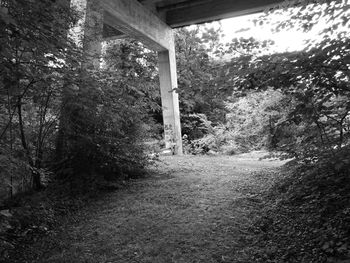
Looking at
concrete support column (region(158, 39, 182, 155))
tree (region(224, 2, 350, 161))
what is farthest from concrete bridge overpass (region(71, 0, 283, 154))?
tree (region(224, 2, 350, 161))

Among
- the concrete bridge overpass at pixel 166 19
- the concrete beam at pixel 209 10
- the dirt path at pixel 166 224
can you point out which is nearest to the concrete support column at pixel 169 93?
the concrete bridge overpass at pixel 166 19

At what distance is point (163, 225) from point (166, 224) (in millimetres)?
50

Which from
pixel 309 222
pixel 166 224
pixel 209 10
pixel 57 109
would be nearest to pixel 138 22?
pixel 209 10

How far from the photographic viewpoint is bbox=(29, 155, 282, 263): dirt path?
12.2 ft

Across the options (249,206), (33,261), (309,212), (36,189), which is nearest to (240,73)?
(309,212)

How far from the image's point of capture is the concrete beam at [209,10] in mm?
11250

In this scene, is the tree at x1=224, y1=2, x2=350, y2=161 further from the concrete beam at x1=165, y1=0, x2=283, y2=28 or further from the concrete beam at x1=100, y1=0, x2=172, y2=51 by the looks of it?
the concrete beam at x1=165, y1=0, x2=283, y2=28

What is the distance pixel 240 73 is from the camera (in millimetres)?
3789

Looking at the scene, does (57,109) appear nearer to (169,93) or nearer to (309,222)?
(309,222)

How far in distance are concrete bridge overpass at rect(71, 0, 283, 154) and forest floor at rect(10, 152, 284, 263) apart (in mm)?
3948

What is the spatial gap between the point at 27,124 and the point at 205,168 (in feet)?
16.0

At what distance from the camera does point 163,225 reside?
4.46 m

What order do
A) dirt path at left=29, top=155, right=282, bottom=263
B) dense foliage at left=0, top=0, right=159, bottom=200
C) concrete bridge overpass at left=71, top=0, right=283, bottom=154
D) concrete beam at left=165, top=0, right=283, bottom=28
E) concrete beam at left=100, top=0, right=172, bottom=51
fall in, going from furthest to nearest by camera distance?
concrete beam at left=165, top=0, right=283, bottom=28
concrete bridge overpass at left=71, top=0, right=283, bottom=154
concrete beam at left=100, top=0, right=172, bottom=51
dirt path at left=29, top=155, right=282, bottom=263
dense foliage at left=0, top=0, right=159, bottom=200

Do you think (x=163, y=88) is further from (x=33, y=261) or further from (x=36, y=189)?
(x=33, y=261)
